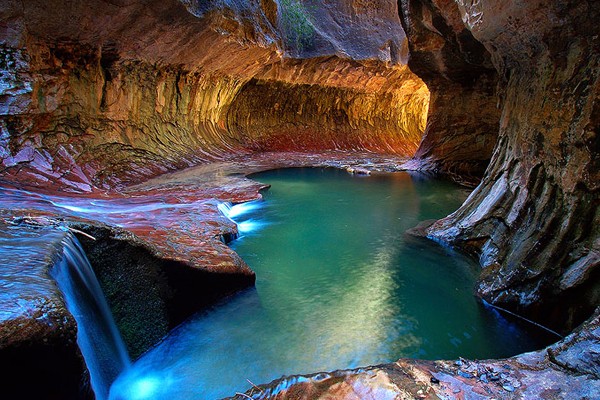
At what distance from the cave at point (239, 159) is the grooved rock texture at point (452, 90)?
2.1 inches

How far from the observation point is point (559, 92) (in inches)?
161

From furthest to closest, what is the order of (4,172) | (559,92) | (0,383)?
1. (4,172)
2. (559,92)
3. (0,383)

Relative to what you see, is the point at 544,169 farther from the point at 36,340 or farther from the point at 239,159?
the point at 239,159

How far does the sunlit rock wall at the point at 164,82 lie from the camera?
7148 mm

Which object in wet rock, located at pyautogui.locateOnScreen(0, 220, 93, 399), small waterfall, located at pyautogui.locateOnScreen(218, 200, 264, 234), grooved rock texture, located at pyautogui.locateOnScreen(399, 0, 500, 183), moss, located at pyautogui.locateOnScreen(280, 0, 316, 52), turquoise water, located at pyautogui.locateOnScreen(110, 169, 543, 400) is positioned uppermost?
moss, located at pyautogui.locateOnScreen(280, 0, 316, 52)

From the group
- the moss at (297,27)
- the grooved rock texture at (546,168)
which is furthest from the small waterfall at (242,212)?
the moss at (297,27)

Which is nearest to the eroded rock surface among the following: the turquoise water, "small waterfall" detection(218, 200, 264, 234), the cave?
the cave

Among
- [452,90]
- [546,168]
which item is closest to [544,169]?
[546,168]

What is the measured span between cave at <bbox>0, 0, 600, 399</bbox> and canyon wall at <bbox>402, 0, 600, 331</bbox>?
0.02 m

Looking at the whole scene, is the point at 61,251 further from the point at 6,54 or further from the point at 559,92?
the point at 6,54

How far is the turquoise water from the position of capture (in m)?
3.28

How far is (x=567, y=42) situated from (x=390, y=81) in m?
15.7

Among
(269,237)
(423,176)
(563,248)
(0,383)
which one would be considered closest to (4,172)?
(269,237)

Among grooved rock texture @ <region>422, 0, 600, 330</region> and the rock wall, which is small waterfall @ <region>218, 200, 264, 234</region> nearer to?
grooved rock texture @ <region>422, 0, 600, 330</region>
